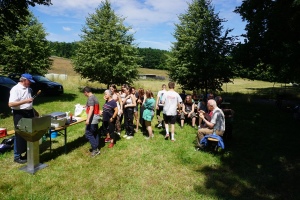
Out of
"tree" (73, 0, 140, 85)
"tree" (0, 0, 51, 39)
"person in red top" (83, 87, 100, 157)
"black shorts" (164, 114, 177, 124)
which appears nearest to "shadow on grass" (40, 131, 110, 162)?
"person in red top" (83, 87, 100, 157)

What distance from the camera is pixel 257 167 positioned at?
6.50m

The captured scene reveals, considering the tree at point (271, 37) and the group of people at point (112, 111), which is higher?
the tree at point (271, 37)

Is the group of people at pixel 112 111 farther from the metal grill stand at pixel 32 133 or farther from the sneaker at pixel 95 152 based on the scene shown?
the metal grill stand at pixel 32 133

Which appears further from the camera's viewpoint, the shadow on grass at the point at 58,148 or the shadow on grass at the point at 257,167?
the shadow on grass at the point at 58,148

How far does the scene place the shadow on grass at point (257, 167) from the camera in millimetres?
5207

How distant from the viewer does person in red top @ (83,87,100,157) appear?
6.50 meters

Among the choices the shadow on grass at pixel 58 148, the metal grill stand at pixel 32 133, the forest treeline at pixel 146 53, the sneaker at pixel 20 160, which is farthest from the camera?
the forest treeline at pixel 146 53

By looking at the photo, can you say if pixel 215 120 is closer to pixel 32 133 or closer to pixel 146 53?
pixel 32 133

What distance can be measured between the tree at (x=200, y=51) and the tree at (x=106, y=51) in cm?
464

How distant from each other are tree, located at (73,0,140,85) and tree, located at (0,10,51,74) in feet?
10.3

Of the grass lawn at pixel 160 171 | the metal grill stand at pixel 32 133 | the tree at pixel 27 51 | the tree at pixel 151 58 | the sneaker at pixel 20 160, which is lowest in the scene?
the grass lawn at pixel 160 171

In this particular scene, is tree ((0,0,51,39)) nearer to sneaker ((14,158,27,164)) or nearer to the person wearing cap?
the person wearing cap

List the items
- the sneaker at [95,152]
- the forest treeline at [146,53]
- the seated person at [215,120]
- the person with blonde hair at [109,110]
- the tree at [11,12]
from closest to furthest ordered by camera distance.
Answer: the sneaker at [95,152] < the seated person at [215,120] < the person with blonde hair at [109,110] < the tree at [11,12] < the forest treeline at [146,53]

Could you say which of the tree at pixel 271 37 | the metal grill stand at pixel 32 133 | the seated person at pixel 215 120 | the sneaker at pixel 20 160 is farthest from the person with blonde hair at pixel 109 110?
the tree at pixel 271 37
